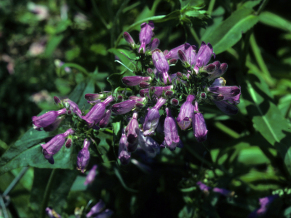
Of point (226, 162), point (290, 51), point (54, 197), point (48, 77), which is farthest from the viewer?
point (48, 77)

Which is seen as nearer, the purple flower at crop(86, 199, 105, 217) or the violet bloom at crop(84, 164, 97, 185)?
the purple flower at crop(86, 199, 105, 217)

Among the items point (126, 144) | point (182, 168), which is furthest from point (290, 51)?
point (126, 144)

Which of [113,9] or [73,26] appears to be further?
[73,26]

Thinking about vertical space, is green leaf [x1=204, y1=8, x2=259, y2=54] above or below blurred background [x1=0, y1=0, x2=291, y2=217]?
above

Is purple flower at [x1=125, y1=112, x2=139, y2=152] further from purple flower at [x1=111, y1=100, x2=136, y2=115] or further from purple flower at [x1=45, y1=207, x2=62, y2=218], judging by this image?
purple flower at [x1=45, y1=207, x2=62, y2=218]

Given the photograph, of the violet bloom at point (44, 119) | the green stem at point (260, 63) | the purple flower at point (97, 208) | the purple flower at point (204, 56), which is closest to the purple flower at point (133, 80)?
the purple flower at point (204, 56)

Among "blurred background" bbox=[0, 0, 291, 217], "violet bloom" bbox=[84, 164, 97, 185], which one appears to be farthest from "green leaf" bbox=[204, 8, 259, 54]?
"violet bloom" bbox=[84, 164, 97, 185]

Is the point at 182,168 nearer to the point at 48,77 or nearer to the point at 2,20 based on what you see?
the point at 48,77
